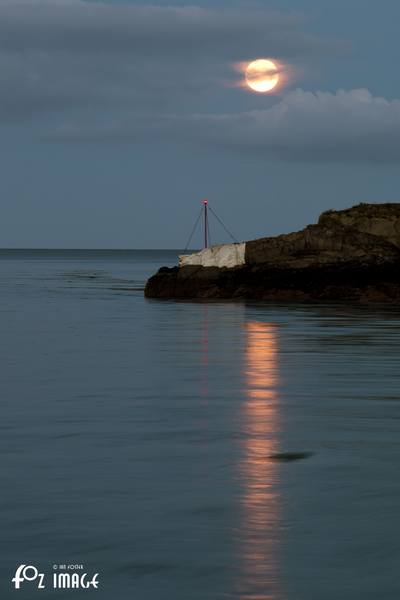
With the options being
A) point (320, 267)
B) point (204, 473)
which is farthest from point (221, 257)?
point (204, 473)

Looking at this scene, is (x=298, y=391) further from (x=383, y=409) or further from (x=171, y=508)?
(x=171, y=508)

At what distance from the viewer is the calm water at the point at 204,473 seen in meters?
10.8

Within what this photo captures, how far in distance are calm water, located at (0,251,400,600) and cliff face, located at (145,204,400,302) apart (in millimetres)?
27643

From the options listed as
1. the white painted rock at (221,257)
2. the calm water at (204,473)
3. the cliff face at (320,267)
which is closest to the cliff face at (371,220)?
the cliff face at (320,267)

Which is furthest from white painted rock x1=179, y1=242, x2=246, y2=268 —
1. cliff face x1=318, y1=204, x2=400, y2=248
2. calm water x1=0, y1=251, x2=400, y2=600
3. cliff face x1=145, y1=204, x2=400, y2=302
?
calm water x1=0, y1=251, x2=400, y2=600

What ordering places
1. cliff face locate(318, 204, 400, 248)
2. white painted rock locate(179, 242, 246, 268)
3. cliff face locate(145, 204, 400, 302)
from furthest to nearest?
cliff face locate(318, 204, 400, 248), white painted rock locate(179, 242, 246, 268), cliff face locate(145, 204, 400, 302)

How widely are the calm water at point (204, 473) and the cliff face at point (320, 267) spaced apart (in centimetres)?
2764

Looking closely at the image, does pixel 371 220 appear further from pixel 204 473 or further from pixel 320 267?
pixel 204 473

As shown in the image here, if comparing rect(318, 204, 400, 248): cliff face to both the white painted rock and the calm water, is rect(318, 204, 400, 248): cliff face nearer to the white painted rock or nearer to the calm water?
the white painted rock

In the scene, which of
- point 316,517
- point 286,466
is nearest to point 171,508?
point 316,517

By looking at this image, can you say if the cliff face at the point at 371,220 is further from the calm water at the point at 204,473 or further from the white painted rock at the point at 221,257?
the calm water at the point at 204,473

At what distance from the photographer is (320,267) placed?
61938 mm

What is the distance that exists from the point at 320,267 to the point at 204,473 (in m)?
47.4

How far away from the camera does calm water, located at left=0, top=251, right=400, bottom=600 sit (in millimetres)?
10766
